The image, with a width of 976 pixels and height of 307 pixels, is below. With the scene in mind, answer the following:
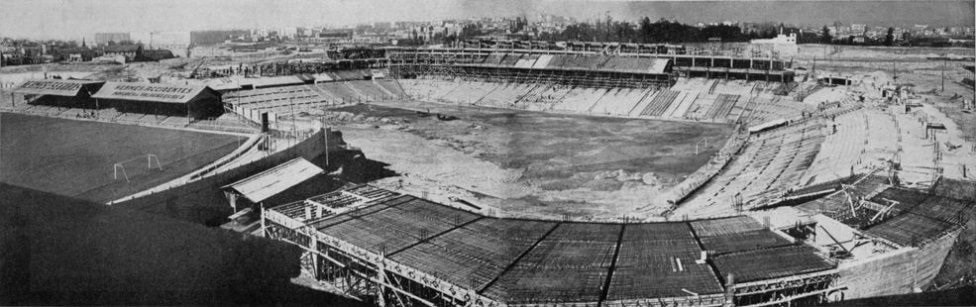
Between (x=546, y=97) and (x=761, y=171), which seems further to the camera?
(x=546, y=97)

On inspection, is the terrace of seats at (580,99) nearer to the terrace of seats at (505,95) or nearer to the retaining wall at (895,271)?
the terrace of seats at (505,95)

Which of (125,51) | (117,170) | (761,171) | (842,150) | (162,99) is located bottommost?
(761,171)

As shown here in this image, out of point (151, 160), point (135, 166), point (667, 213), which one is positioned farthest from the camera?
point (151, 160)

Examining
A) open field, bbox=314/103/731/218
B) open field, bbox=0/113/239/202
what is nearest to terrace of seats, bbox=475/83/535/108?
open field, bbox=314/103/731/218

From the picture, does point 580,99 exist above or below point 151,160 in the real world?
above

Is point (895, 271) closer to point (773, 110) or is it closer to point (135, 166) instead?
point (135, 166)

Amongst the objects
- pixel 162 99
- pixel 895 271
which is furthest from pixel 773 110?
pixel 162 99

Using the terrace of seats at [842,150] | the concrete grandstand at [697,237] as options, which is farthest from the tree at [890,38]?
the concrete grandstand at [697,237]

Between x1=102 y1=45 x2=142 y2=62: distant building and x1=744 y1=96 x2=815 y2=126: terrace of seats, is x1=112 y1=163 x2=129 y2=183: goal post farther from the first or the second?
x1=102 y1=45 x2=142 y2=62: distant building
